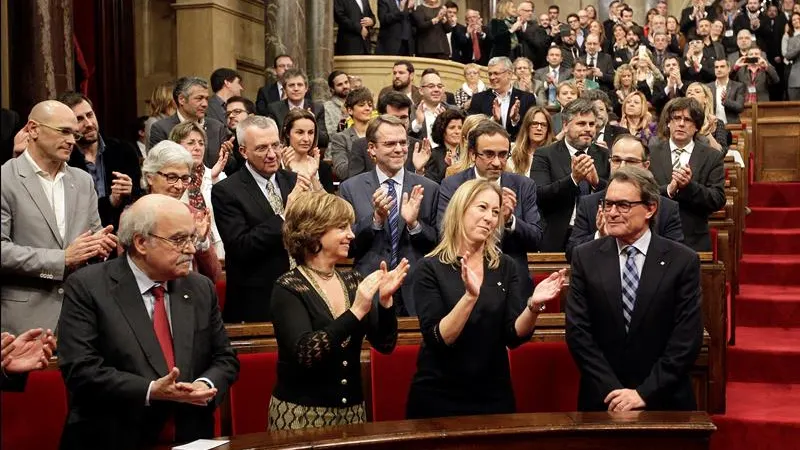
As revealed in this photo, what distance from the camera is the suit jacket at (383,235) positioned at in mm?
3711

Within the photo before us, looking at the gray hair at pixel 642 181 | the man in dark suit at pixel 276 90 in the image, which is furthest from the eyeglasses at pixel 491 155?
the man in dark suit at pixel 276 90

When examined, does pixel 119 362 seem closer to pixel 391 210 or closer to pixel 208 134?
pixel 391 210

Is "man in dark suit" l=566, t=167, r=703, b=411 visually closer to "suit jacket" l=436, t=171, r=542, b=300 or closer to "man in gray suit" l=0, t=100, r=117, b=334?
"suit jacket" l=436, t=171, r=542, b=300

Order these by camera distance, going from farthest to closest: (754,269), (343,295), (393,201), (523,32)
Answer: (523,32), (754,269), (393,201), (343,295)

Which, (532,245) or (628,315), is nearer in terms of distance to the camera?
(628,315)

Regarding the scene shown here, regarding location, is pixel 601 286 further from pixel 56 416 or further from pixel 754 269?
pixel 754 269

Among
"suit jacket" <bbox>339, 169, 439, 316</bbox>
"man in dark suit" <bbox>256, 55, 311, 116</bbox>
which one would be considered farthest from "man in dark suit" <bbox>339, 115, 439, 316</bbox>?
"man in dark suit" <bbox>256, 55, 311, 116</bbox>

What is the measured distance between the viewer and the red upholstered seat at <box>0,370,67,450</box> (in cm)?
267

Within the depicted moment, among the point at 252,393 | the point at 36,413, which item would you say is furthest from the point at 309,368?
the point at 36,413

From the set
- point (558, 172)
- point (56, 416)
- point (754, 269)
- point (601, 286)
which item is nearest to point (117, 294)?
point (56, 416)

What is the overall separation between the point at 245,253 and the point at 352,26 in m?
6.38

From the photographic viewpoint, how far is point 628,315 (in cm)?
313

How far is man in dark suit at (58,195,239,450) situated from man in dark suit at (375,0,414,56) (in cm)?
780

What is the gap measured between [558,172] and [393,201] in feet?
4.30
